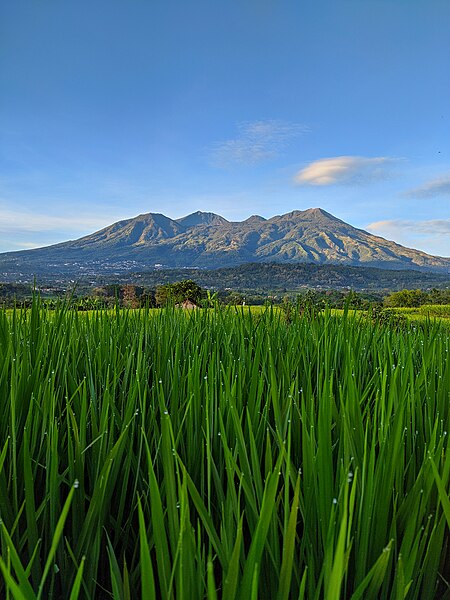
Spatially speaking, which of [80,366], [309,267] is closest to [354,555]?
[80,366]

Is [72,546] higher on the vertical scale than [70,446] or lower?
lower

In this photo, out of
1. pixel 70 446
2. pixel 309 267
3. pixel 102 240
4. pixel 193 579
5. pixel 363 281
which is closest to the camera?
pixel 193 579

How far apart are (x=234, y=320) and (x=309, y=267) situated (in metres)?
38.2

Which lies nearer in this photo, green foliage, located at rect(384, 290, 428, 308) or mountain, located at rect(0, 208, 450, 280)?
green foliage, located at rect(384, 290, 428, 308)

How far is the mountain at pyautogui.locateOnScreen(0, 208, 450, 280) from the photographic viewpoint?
89.8m

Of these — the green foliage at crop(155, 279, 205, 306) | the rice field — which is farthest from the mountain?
the rice field

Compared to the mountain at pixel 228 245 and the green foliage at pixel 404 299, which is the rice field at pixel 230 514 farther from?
the mountain at pixel 228 245

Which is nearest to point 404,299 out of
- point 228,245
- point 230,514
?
point 230,514

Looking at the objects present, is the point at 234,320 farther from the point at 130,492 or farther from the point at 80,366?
the point at 130,492

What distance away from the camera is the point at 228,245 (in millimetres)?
117625

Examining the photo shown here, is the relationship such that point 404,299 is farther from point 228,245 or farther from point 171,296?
point 228,245

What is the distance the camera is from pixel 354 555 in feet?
2.02

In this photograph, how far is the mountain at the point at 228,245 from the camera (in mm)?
89750

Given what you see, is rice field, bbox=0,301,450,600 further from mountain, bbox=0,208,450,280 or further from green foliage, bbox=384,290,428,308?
mountain, bbox=0,208,450,280
